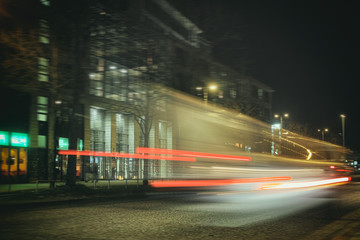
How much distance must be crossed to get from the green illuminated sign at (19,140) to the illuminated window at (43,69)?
1105 cm

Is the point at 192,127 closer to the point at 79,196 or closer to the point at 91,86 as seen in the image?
the point at 79,196

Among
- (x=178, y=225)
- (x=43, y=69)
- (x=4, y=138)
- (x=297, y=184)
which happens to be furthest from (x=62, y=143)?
(x=178, y=225)

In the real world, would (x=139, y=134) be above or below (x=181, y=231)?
above

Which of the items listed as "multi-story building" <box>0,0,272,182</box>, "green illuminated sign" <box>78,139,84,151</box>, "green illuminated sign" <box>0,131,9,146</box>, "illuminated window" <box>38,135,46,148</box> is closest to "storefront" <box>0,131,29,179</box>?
"green illuminated sign" <box>0,131,9,146</box>

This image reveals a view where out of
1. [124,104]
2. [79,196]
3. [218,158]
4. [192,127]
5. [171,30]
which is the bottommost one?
[79,196]

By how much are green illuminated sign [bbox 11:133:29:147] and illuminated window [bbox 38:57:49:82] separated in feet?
36.3

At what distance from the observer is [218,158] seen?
13.4m

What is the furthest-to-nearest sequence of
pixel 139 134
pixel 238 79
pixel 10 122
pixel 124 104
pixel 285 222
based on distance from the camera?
pixel 139 134 → pixel 10 122 → pixel 124 104 → pixel 238 79 → pixel 285 222

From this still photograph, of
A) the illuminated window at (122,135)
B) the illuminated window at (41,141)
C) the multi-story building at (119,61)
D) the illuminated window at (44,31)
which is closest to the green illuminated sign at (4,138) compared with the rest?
the illuminated window at (41,141)

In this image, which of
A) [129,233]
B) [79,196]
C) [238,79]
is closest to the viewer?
[129,233]

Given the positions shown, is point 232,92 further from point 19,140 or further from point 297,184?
point 19,140

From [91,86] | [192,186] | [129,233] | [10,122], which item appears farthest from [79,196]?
[10,122]

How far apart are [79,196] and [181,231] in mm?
10925

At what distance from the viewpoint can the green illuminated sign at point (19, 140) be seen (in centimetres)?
2870
